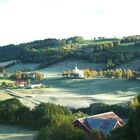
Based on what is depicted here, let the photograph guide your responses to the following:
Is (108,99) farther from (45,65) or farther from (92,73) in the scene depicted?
(45,65)

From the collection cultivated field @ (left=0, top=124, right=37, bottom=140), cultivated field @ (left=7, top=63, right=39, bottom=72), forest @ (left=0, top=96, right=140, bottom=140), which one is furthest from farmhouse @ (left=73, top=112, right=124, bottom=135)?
cultivated field @ (left=7, top=63, right=39, bottom=72)

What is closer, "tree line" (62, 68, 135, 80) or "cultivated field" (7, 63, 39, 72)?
"tree line" (62, 68, 135, 80)

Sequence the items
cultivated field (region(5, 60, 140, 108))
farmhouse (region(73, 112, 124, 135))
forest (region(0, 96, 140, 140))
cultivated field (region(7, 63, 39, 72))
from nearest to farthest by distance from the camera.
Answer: forest (region(0, 96, 140, 140)) < farmhouse (region(73, 112, 124, 135)) < cultivated field (region(5, 60, 140, 108)) < cultivated field (region(7, 63, 39, 72))

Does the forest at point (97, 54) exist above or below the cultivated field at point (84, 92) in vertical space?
above

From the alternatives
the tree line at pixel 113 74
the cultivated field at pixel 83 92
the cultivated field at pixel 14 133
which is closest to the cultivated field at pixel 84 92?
the cultivated field at pixel 83 92

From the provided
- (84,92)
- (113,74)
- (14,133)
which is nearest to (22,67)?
(113,74)

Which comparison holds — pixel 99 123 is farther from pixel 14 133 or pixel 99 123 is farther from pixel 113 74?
pixel 113 74

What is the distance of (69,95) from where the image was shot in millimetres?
106312

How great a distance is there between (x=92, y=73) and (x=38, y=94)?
32.8 metres

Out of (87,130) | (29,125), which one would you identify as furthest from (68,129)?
(29,125)

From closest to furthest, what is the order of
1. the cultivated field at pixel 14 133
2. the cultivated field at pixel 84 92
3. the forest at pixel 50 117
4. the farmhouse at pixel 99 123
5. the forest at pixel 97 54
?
the forest at pixel 50 117, the farmhouse at pixel 99 123, the cultivated field at pixel 14 133, the cultivated field at pixel 84 92, the forest at pixel 97 54

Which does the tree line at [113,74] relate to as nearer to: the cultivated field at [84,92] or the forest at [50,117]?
the cultivated field at [84,92]

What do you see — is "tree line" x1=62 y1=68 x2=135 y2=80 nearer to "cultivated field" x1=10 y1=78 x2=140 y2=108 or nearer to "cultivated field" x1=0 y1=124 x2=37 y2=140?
"cultivated field" x1=10 y1=78 x2=140 y2=108

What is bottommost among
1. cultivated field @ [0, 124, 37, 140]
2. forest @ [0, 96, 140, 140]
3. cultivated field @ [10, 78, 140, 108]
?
cultivated field @ [10, 78, 140, 108]
